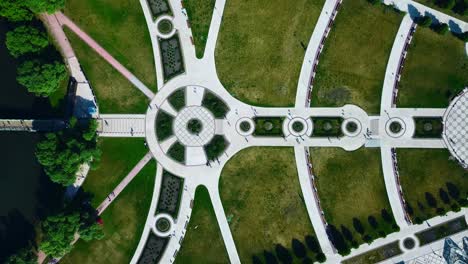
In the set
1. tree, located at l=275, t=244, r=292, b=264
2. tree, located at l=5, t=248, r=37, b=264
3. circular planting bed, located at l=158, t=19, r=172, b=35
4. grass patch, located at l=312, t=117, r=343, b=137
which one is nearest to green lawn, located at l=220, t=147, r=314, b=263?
tree, located at l=275, t=244, r=292, b=264

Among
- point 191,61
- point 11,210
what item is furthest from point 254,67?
point 11,210

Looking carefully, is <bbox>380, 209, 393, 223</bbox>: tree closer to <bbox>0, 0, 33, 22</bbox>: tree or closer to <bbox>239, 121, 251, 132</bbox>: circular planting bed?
<bbox>239, 121, 251, 132</bbox>: circular planting bed

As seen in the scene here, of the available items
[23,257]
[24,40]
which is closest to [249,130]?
[24,40]

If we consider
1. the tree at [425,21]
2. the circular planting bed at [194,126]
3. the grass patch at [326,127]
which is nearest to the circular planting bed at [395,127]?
the grass patch at [326,127]

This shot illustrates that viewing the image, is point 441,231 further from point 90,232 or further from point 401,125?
point 90,232

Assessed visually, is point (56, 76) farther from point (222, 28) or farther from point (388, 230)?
point (388, 230)

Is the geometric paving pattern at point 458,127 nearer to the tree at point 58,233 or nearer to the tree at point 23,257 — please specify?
the tree at point 58,233

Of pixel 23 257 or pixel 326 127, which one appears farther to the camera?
pixel 326 127
